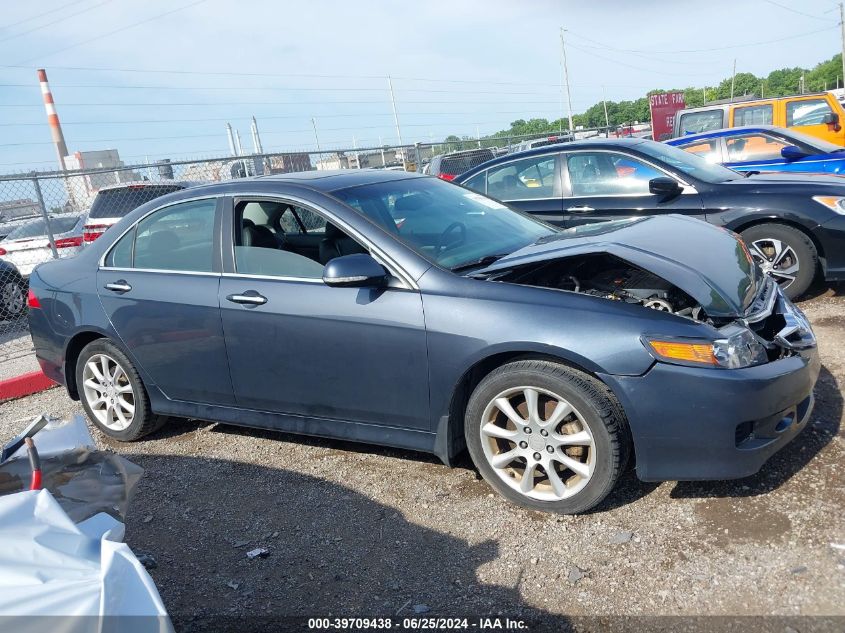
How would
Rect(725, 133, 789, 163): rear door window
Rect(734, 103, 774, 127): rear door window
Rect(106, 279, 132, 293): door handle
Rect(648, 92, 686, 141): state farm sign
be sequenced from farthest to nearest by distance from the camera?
1. Rect(648, 92, 686, 141): state farm sign
2. Rect(734, 103, 774, 127): rear door window
3. Rect(725, 133, 789, 163): rear door window
4. Rect(106, 279, 132, 293): door handle

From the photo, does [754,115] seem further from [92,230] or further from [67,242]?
[67,242]

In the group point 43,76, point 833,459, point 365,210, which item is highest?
point 43,76

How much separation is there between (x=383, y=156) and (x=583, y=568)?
1366 cm

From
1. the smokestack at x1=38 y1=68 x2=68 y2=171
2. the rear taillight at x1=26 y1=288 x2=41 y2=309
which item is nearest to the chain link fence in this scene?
the rear taillight at x1=26 y1=288 x2=41 y2=309

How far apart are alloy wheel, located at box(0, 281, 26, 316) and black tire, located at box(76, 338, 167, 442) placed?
6.15 m

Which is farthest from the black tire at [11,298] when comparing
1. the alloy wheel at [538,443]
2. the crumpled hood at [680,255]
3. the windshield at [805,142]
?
the windshield at [805,142]

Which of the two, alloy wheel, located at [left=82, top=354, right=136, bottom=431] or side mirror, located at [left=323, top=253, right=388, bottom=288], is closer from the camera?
side mirror, located at [left=323, top=253, right=388, bottom=288]

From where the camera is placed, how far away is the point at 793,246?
6.21 m

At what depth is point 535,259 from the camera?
3.62 m

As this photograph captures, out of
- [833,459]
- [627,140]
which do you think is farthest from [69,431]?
[627,140]

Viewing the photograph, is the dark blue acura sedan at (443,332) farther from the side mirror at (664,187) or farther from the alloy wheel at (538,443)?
the side mirror at (664,187)

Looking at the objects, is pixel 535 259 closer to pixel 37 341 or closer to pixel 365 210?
pixel 365 210

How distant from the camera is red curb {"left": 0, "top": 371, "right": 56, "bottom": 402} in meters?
6.40

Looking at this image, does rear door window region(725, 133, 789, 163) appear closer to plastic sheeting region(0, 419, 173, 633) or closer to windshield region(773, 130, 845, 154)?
windshield region(773, 130, 845, 154)
